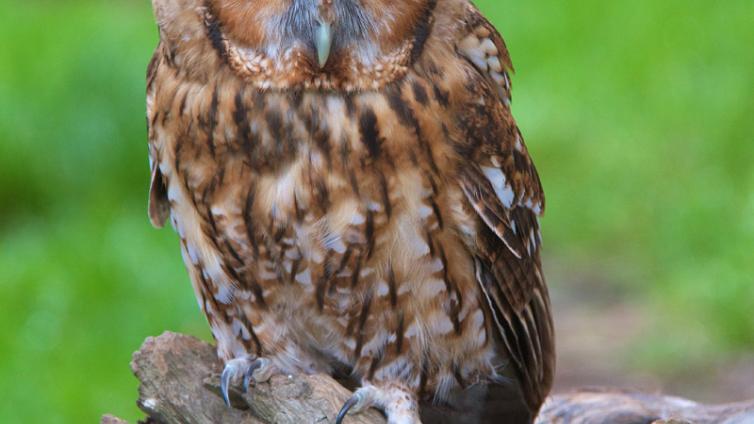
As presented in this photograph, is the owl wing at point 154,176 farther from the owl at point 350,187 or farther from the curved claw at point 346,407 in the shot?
the curved claw at point 346,407

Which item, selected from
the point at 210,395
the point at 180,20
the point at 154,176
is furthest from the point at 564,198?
the point at 180,20

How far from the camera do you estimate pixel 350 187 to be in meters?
3.72

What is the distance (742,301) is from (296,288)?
9.47ft

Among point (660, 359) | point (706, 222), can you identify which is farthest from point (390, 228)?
point (706, 222)

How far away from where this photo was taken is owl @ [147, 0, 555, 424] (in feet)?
12.1

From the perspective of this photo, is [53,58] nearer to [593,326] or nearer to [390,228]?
[593,326]

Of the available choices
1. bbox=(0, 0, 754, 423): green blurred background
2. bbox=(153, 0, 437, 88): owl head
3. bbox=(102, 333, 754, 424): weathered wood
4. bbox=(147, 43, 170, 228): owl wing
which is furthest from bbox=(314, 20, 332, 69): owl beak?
bbox=(0, 0, 754, 423): green blurred background

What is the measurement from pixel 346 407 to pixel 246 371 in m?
0.35

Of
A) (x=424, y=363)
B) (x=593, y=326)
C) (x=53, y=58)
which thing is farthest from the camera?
(x=53, y=58)

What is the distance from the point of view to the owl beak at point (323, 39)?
3.54m

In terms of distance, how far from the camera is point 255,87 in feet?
12.2

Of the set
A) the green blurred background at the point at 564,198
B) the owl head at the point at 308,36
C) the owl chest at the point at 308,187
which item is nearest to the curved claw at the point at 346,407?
the owl chest at the point at 308,187

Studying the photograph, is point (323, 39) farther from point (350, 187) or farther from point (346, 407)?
point (346, 407)

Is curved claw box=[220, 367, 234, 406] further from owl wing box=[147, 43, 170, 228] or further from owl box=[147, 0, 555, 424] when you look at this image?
owl wing box=[147, 43, 170, 228]
